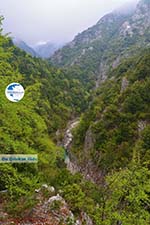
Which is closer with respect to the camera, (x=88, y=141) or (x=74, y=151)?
(x=88, y=141)

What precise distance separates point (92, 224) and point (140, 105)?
2984 centimetres

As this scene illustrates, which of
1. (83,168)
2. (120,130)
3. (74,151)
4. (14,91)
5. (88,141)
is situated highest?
(14,91)

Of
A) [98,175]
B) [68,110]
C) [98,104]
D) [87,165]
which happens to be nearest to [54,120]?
[68,110]

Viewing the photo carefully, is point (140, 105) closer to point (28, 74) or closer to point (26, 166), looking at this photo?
point (26, 166)

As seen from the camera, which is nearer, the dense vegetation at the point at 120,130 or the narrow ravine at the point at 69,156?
the dense vegetation at the point at 120,130

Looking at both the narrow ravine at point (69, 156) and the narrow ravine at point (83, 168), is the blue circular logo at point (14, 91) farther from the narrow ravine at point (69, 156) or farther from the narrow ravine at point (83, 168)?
the narrow ravine at point (69, 156)

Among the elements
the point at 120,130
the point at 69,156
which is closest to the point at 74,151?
the point at 69,156

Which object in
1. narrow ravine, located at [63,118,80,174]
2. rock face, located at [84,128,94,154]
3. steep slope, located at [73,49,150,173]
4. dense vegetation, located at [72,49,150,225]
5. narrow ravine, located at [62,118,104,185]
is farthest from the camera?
rock face, located at [84,128,94,154]

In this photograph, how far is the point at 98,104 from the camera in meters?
61.5

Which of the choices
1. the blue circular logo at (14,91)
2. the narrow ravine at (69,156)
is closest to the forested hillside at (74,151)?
the narrow ravine at (69,156)

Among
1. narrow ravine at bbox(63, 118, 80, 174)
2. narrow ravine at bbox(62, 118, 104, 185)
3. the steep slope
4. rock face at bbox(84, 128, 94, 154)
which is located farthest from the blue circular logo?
rock face at bbox(84, 128, 94, 154)

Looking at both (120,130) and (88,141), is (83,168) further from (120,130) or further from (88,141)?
(88,141)

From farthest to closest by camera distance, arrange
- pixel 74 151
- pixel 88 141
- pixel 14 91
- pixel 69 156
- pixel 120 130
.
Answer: pixel 69 156 < pixel 74 151 < pixel 88 141 < pixel 120 130 < pixel 14 91

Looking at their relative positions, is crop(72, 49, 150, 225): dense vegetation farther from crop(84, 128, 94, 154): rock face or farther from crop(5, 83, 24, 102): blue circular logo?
crop(5, 83, 24, 102): blue circular logo
